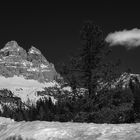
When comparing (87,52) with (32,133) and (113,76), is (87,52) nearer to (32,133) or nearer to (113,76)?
(113,76)

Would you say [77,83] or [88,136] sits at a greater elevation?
[77,83]

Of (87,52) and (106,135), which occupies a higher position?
(87,52)

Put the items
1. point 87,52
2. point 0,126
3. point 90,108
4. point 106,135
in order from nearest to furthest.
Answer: point 106,135, point 0,126, point 90,108, point 87,52

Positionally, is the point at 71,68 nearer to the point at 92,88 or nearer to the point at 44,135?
the point at 92,88

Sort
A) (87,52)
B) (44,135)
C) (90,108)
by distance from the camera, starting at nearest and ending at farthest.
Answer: (44,135) → (90,108) → (87,52)

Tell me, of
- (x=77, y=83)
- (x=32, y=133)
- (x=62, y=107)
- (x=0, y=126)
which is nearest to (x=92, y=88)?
(x=77, y=83)

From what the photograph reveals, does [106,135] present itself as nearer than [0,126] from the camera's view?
Yes

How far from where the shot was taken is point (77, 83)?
23672 millimetres

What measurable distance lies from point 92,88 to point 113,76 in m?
1.77

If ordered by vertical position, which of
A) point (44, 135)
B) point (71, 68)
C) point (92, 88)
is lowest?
point (44, 135)

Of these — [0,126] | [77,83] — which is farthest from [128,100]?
[0,126]

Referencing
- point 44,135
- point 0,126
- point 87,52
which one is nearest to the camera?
point 44,135

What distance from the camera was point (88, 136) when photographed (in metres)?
4.44

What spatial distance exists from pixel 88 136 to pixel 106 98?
1895 cm
